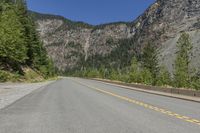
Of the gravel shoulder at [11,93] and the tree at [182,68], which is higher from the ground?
the tree at [182,68]

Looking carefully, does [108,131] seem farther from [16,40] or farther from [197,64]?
[197,64]

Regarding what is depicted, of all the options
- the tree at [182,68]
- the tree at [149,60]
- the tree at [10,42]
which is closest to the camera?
the tree at [10,42]

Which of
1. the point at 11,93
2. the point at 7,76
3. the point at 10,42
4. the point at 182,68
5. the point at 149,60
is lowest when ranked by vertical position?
the point at 11,93

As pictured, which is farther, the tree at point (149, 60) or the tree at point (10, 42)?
the tree at point (149, 60)

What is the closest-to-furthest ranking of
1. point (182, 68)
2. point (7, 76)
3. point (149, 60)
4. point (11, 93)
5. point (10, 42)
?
point (11, 93), point (7, 76), point (10, 42), point (182, 68), point (149, 60)

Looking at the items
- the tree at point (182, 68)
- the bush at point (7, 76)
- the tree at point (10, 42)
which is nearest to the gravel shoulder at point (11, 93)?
the bush at point (7, 76)

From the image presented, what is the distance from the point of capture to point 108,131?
29.6 feet

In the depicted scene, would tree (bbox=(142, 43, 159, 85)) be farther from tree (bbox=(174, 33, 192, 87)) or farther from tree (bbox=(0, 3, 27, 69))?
tree (bbox=(0, 3, 27, 69))

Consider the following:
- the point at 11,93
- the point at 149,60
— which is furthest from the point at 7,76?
the point at 149,60

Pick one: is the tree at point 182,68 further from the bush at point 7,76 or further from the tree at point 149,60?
the bush at point 7,76

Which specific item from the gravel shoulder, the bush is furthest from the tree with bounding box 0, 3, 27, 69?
the gravel shoulder

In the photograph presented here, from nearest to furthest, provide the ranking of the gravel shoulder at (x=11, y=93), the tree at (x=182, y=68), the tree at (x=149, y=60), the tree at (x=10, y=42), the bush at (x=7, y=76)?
the gravel shoulder at (x=11, y=93) → the bush at (x=7, y=76) → the tree at (x=10, y=42) → the tree at (x=182, y=68) → the tree at (x=149, y=60)

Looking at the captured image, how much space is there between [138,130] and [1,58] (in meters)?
55.8

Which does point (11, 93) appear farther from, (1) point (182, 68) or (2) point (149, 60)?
(2) point (149, 60)
